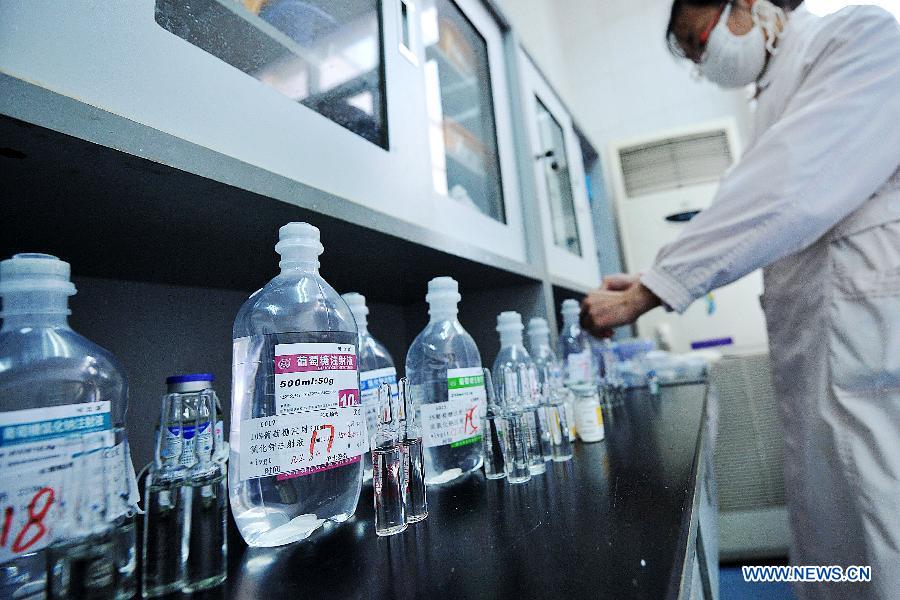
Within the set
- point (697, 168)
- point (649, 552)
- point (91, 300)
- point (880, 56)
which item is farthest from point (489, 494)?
point (697, 168)

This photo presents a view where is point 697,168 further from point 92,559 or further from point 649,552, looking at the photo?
point 92,559

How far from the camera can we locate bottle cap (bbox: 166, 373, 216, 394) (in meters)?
0.41

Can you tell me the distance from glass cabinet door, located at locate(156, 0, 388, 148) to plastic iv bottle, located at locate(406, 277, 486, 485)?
319 millimetres

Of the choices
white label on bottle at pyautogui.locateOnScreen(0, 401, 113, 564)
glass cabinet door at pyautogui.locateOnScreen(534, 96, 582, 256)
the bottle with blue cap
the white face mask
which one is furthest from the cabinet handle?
white label on bottle at pyautogui.locateOnScreen(0, 401, 113, 564)

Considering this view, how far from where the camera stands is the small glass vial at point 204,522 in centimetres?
37

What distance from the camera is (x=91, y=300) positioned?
70 cm

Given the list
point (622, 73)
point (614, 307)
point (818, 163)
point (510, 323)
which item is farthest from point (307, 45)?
point (622, 73)

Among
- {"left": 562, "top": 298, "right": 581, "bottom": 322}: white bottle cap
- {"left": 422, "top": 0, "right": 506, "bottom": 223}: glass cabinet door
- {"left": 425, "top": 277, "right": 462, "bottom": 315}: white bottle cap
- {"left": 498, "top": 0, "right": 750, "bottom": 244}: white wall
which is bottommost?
{"left": 425, "top": 277, "right": 462, "bottom": 315}: white bottle cap

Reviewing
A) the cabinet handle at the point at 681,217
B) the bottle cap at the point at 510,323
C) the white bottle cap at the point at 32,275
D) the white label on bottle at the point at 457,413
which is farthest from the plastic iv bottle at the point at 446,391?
the cabinet handle at the point at 681,217

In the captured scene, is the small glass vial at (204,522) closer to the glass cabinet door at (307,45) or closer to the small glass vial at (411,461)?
the small glass vial at (411,461)

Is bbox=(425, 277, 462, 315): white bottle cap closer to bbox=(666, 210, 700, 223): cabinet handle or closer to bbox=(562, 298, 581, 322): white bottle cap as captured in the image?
bbox=(562, 298, 581, 322): white bottle cap

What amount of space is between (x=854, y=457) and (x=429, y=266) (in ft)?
2.82

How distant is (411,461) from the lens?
49 cm

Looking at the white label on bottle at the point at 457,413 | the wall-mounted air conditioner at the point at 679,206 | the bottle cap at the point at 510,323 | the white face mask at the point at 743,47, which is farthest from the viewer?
the wall-mounted air conditioner at the point at 679,206
